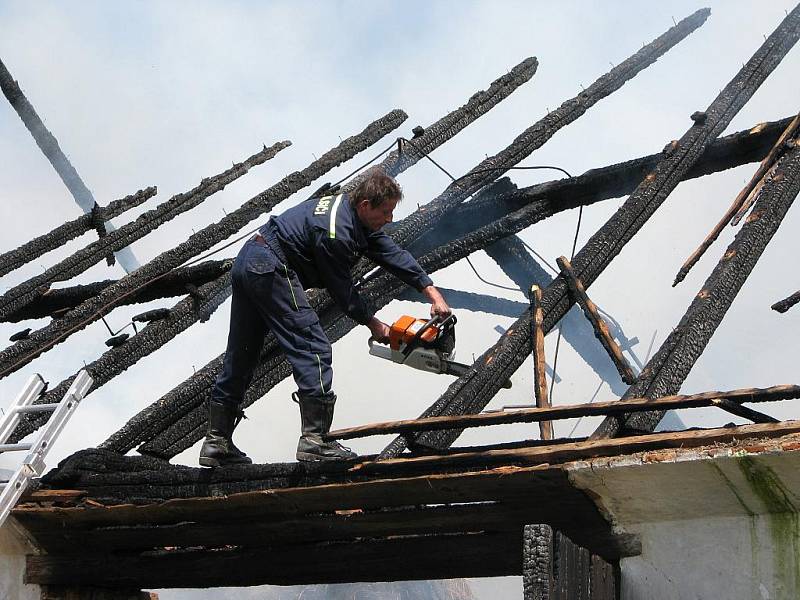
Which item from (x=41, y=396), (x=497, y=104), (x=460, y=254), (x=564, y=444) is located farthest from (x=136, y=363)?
(x=497, y=104)

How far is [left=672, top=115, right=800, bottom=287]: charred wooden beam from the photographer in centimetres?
651

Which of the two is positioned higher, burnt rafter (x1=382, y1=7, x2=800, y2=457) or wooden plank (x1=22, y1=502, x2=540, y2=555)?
burnt rafter (x1=382, y1=7, x2=800, y2=457)

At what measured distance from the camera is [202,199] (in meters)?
8.56

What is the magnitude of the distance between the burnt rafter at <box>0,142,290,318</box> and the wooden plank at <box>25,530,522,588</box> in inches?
89.6

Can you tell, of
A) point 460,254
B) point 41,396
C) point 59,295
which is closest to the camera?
point 41,396

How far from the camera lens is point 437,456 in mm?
5094

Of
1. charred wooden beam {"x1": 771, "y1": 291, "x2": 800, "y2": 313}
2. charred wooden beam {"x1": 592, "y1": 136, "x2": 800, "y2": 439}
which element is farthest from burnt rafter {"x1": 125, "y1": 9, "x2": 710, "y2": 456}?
charred wooden beam {"x1": 771, "y1": 291, "x2": 800, "y2": 313}

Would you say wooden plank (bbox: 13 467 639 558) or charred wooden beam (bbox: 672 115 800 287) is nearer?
wooden plank (bbox: 13 467 639 558)

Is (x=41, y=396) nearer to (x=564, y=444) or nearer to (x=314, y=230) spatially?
(x=314, y=230)

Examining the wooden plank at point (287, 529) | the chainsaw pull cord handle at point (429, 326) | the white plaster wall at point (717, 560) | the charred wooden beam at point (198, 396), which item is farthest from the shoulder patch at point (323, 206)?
the white plaster wall at point (717, 560)

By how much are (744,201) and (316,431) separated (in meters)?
3.37

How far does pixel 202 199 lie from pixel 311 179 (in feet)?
2.95

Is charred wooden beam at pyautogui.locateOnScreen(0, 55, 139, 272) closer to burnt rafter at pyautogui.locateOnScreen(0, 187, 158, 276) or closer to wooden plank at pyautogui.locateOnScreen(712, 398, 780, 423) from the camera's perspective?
burnt rafter at pyautogui.locateOnScreen(0, 187, 158, 276)

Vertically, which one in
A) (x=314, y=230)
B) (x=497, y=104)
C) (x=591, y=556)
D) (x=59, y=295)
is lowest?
A: (x=591, y=556)
